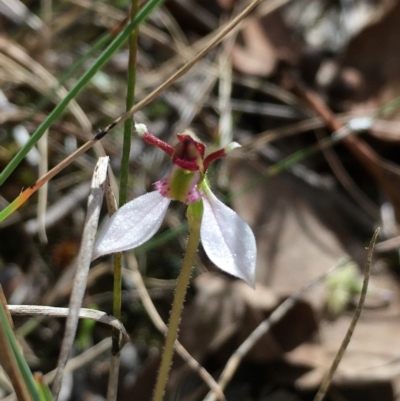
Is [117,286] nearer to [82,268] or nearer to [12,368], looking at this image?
[82,268]

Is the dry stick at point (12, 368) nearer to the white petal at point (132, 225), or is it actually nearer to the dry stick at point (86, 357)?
the white petal at point (132, 225)

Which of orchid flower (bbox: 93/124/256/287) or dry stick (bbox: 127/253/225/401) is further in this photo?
dry stick (bbox: 127/253/225/401)

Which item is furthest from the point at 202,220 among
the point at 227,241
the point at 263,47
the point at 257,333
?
the point at 263,47

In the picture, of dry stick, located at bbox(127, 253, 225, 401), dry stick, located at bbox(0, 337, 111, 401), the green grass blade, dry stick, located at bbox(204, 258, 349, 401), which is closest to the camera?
the green grass blade

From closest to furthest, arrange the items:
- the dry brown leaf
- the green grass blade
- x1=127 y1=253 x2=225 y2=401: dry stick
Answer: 1. the green grass blade
2. x1=127 y1=253 x2=225 y2=401: dry stick
3. the dry brown leaf

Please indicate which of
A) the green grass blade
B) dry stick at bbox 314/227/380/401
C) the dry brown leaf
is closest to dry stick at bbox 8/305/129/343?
the green grass blade

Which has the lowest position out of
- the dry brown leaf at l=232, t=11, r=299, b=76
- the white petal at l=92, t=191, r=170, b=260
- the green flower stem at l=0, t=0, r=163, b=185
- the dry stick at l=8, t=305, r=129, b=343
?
the dry stick at l=8, t=305, r=129, b=343

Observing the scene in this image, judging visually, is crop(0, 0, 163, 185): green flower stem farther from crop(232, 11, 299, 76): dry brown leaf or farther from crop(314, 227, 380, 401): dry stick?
crop(232, 11, 299, 76): dry brown leaf

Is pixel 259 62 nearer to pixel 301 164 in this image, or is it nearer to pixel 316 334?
pixel 301 164

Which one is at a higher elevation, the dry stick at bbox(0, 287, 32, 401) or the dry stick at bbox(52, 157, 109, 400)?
the dry stick at bbox(52, 157, 109, 400)
